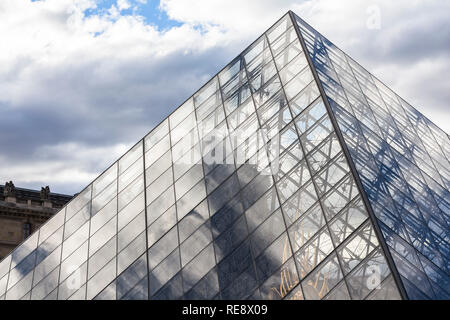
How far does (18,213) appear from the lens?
55844 mm

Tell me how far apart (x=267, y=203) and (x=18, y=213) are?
43.9 meters

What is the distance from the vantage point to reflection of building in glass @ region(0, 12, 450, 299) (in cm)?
1453

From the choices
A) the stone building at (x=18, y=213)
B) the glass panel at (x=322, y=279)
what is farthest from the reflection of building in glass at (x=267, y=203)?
the stone building at (x=18, y=213)

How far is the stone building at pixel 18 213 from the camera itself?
54.8 metres

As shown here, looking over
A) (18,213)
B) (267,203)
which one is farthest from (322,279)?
(18,213)

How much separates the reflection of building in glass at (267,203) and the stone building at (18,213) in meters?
30.5

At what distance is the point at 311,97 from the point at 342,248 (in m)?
6.77

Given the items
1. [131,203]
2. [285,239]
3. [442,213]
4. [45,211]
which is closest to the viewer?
[285,239]

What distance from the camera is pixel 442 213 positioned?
19.5m

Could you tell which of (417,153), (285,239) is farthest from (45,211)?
(285,239)

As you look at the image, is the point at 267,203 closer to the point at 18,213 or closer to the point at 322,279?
the point at 322,279

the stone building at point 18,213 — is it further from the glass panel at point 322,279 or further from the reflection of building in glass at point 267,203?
the glass panel at point 322,279

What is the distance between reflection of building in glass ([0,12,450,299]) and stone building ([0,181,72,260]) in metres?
30.5
